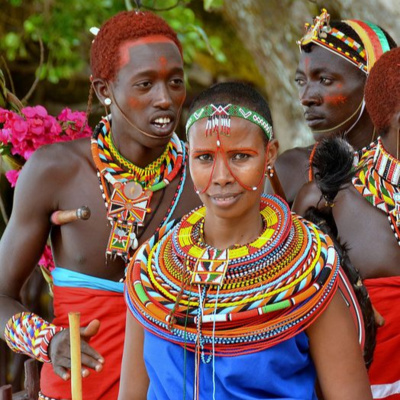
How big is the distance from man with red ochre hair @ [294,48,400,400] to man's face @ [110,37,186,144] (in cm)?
66

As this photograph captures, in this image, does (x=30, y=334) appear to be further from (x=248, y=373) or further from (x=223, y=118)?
(x=223, y=118)

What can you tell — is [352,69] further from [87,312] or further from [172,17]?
[172,17]

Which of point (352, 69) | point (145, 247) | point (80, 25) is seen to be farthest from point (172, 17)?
point (145, 247)

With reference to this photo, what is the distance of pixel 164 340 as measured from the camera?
2.60 meters

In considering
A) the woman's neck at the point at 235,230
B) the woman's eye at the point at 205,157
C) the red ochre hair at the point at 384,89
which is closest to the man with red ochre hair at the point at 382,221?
the red ochre hair at the point at 384,89

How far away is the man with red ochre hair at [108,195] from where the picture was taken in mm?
3537

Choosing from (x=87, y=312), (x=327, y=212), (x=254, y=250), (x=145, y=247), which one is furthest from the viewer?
(x=87, y=312)

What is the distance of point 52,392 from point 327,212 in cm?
137

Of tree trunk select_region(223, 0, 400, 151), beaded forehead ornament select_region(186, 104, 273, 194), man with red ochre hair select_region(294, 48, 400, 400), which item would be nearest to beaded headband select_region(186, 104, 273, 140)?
beaded forehead ornament select_region(186, 104, 273, 194)

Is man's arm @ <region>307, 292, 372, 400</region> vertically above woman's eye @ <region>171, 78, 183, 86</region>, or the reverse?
woman's eye @ <region>171, 78, 183, 86</region>

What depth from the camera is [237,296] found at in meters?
2.52

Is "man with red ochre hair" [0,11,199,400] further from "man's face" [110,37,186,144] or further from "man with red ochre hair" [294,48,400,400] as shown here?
"man with red ochre hair" [294,48,400,400]

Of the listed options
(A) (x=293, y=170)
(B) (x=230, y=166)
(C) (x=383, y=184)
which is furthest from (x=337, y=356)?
(A) (x=293, y=170)

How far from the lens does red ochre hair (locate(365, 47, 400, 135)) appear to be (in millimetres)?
3279
